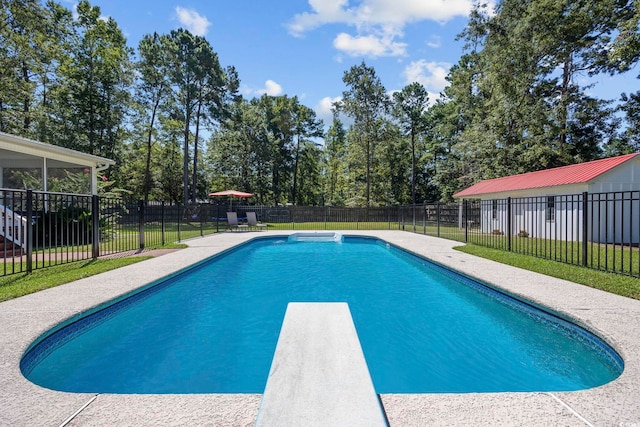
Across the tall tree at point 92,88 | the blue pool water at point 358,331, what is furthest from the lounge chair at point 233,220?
the tall tree at point 92,88

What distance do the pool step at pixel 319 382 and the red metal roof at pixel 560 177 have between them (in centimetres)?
1259

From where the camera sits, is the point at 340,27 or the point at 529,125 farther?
the point at 529,125

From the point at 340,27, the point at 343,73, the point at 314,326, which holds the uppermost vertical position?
the point at 343,73

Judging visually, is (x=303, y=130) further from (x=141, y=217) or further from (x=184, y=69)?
(x=141, y=217)

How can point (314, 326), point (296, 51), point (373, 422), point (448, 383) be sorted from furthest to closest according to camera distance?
point (296, 51), point (314, 326), point (448, 383), point (373, 422)

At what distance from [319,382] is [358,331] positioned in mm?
1862

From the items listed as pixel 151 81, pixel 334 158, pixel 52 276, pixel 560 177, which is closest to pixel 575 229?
pixel 560 177

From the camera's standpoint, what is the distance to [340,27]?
623 inches

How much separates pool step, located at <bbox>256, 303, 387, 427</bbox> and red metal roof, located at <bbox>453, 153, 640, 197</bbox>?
12.6m

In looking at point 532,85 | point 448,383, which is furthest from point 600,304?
point 532,85

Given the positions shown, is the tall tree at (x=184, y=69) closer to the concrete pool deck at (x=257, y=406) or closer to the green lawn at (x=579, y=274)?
the green lawn at (x=579, y=274)

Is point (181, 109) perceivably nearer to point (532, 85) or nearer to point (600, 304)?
point (532, 85)

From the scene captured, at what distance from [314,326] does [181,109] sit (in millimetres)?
25345

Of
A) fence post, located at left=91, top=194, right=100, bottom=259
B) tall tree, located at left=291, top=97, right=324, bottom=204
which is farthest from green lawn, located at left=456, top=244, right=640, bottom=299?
tall tree, located at left=291, top=97, right=324, bottom=204
